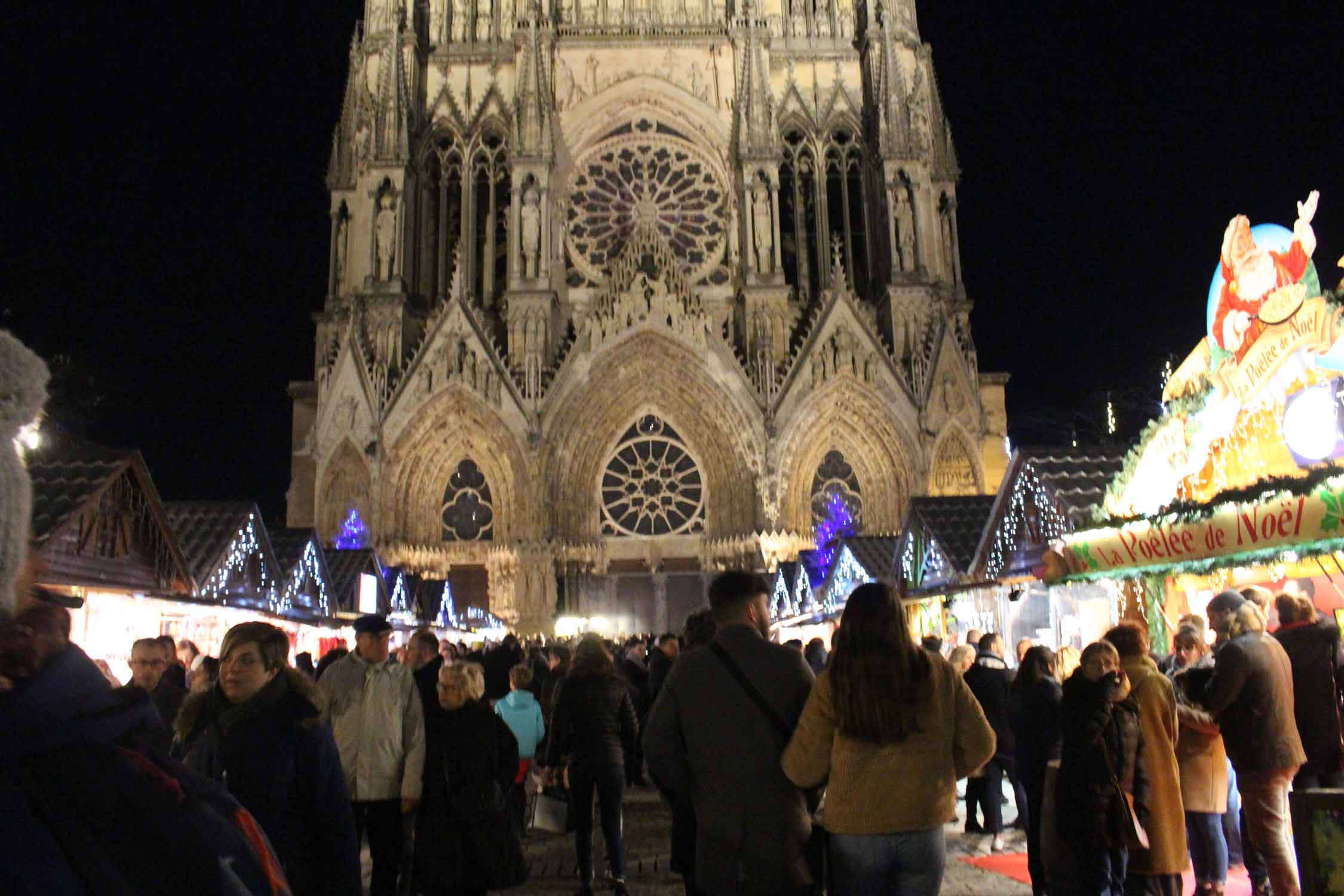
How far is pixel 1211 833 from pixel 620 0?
105 ft

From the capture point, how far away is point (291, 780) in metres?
3.26

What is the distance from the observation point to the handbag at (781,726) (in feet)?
11.3

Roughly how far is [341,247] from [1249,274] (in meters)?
26.8

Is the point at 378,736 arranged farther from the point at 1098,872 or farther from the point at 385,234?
the point at 385,234

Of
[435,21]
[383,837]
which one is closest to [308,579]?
[383,837]

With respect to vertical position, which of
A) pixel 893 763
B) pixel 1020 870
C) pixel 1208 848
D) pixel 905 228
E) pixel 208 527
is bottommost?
pixel 1020 870

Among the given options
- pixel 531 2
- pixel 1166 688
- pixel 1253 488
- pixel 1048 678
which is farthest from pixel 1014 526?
pixel 531 2

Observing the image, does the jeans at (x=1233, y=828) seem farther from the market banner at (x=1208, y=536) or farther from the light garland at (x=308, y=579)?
the light garland at (x=308, y=579)

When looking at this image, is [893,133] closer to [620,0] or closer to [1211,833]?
[620,0]

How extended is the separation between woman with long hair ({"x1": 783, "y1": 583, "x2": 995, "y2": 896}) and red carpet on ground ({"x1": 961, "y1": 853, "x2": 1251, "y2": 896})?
3.68 meters

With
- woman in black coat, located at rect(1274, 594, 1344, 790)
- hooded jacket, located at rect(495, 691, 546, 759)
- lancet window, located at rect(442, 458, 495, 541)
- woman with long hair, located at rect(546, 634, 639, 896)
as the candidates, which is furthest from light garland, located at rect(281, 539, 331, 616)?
lancet window, located at rect(442, 458, 495, 541)

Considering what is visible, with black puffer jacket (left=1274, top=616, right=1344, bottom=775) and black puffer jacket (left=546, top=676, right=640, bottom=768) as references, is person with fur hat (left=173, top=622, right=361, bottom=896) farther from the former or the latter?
black puffer jacket (left=1274, top=616, right=1344, bottom=775)

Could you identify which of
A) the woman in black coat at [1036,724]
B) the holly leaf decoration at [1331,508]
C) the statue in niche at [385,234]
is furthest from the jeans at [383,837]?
the statue in niche at [385,234]

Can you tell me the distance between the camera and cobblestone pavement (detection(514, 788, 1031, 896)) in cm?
665
